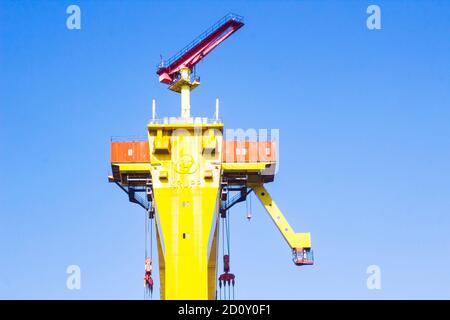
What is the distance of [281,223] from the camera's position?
357 feet

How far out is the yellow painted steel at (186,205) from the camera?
96.3 meters

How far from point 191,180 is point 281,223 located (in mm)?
14079

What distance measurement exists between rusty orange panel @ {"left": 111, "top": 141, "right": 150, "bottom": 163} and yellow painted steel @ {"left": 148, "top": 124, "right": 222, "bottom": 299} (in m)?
2.14

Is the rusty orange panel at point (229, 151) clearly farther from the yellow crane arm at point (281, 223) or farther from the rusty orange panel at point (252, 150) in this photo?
the yellow crane arm at point (281, 223)

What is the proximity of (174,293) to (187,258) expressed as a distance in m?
3.56

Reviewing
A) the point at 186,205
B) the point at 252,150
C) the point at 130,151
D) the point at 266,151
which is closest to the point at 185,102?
the point at 130,151

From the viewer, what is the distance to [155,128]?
10094cm

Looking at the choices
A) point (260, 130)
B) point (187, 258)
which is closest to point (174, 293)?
point (187, 258)

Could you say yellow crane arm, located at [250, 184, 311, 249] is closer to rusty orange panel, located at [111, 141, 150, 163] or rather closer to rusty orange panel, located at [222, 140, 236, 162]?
rusty orange panel, located at [222, 140, 236, 162]

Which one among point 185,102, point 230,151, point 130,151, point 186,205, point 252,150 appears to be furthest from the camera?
point 185,102

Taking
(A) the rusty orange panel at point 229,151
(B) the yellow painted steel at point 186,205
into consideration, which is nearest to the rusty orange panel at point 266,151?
(A) the rusty orange panel at point 229,151

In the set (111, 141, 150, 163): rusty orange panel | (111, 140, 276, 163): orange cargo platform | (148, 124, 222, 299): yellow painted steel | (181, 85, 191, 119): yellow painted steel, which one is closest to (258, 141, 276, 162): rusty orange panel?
(111, 140, 276, 163): orange cargo platform

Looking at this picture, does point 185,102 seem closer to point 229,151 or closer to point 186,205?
point 229,151
